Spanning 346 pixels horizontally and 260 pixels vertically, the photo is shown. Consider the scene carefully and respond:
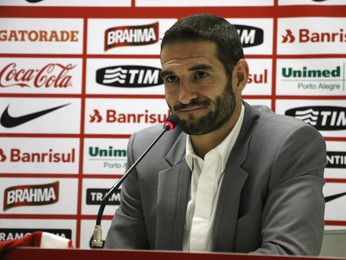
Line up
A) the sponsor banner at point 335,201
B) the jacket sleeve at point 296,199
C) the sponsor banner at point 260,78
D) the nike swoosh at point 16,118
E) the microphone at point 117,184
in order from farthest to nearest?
the nike swoosh at point 16,118, the sponsor banner at point 260,78, the sponsor banner at point 335,201, the jacket sleeve at point 296,199, the microphone at point 117,184

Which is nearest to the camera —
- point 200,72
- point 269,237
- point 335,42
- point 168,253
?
point 168,253

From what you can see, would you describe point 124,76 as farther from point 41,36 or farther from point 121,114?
point 41,36

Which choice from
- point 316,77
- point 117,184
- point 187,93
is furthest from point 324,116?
point 117,184

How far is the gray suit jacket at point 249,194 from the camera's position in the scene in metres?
1.72

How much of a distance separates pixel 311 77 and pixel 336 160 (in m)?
0.52

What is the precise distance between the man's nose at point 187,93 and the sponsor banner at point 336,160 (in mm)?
1916

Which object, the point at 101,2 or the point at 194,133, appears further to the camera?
the point at 101,2

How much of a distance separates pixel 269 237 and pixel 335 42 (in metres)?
2.19

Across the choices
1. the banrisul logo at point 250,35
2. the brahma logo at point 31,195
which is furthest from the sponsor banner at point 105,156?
the banrisul logo at point 250,35

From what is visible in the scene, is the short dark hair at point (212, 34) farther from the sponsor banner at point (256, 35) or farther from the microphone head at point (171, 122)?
the sponsor banner at point (256, 35)

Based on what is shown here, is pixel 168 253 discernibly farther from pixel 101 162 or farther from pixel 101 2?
pixel 101 2

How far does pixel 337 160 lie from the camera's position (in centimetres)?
353

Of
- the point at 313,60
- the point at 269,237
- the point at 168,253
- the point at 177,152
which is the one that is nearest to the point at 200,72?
the point at 177,152

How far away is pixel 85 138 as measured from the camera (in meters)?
3.68
